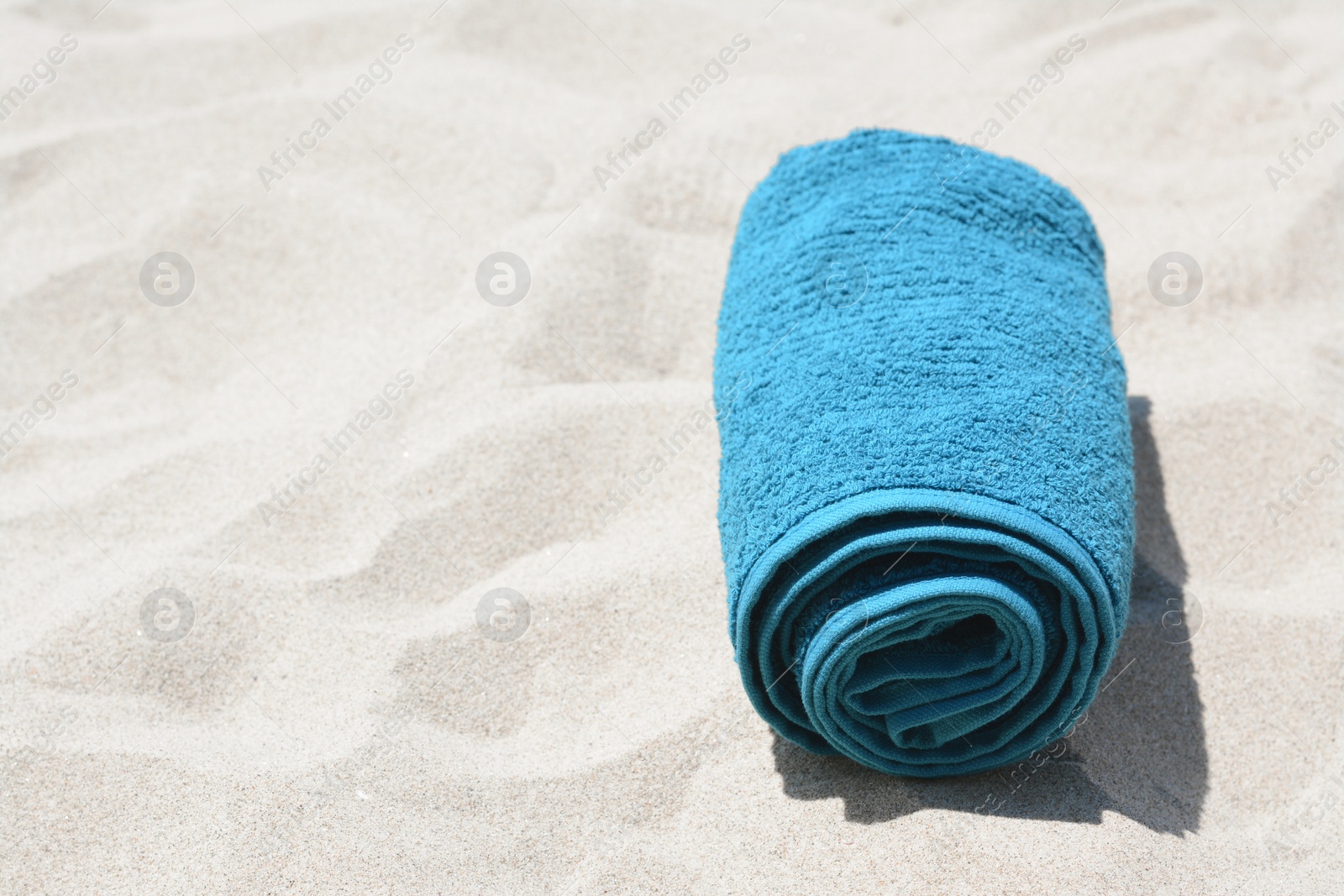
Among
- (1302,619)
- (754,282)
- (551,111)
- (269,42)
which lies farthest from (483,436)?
(269,42)

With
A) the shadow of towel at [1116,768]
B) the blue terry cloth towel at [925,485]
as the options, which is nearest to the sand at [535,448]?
the shadow of towel at [1116,768]

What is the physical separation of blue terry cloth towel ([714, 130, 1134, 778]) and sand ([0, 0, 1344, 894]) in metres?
0.20

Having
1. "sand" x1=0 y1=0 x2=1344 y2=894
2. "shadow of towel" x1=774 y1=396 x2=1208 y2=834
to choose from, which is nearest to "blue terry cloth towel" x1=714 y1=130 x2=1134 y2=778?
"shadow of towel" x1=774 y1=396 x2=1208 y2=834

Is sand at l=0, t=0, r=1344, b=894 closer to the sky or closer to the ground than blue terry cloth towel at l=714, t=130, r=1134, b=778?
closer to the ground

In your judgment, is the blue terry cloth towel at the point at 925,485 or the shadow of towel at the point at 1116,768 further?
the shadow of towel at the point at 1116,768

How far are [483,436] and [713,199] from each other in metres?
1.09

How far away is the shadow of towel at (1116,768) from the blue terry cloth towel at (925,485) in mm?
62

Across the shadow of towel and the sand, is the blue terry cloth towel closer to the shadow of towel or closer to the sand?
the shadow of towel

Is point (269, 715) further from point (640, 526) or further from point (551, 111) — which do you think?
point (551, 111)

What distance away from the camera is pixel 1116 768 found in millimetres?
2098

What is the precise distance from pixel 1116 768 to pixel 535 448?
1326mm

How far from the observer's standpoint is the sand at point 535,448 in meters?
2.02

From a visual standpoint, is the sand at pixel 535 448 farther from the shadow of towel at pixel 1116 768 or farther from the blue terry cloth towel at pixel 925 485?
the blue terry cloth towel at pixel 925 485

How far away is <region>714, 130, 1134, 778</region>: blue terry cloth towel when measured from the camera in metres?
1.82
